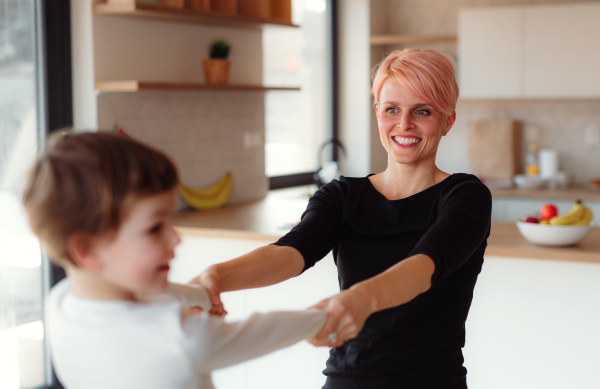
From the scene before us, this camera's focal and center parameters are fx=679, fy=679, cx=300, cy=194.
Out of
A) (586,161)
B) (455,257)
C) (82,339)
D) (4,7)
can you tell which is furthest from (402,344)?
(586,161)

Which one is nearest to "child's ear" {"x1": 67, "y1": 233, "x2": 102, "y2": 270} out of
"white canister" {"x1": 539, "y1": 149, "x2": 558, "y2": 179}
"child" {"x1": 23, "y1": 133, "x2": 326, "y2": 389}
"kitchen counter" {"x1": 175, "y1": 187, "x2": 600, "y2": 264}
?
"child" {"x1": 23, "y1": 133, "x2": 326, "y2": 389}

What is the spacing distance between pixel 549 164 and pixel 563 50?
0.80 meters

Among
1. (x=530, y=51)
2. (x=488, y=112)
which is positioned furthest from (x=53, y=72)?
(x=488, y=112)

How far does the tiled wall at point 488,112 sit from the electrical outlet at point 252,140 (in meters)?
1.41

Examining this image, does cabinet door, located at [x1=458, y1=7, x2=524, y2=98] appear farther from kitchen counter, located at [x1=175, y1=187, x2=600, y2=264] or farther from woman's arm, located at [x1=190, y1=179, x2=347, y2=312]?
woman's arm, located at [x1=190, y1=179, x2=347, y2=312]

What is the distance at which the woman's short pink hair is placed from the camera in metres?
1.38

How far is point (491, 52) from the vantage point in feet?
14.8

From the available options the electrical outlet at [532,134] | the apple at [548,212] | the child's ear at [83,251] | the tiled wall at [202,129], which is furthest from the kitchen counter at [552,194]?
the child's ear at [83,251]

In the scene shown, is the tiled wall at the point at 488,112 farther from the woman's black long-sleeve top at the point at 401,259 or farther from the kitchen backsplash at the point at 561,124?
the woman's black long-sleeve top at the point at 401,259

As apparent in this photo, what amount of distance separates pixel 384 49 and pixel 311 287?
2.98 m

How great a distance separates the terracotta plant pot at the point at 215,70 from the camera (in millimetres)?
3418

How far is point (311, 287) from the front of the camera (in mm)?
2785

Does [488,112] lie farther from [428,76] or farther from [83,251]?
[83,251]

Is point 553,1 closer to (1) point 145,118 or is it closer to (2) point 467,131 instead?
(2) point 467,131
